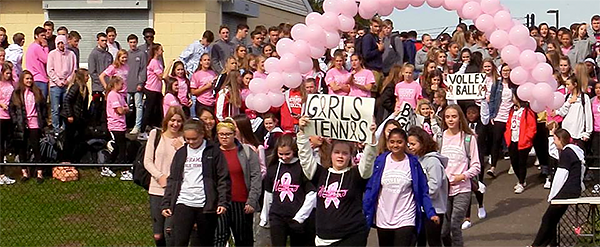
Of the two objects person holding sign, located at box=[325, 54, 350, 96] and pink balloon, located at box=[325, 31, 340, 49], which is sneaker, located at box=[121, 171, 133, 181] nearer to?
person holding sign, located at box=[325, 54, 350, 96]

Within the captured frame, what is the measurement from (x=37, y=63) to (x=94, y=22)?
6106 millimetres

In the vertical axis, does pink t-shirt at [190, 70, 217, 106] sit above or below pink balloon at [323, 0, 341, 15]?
below

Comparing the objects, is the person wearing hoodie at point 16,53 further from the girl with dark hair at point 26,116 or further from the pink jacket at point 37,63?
the girl with dark hair at point 26,116

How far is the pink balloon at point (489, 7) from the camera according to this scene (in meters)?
11.5

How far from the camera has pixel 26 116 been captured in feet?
52.0

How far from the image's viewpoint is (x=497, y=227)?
13.6m

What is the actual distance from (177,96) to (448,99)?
4073 millimetres

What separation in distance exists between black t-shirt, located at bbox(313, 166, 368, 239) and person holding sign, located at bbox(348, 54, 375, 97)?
22.2 ft

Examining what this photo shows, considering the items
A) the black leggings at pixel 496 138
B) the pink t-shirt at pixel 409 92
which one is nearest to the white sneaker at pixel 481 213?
the pink t-shirt at pixel 409 92

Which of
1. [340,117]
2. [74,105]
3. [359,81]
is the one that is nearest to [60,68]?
[74,105]

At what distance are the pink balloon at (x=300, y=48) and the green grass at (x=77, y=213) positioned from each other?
121 inches

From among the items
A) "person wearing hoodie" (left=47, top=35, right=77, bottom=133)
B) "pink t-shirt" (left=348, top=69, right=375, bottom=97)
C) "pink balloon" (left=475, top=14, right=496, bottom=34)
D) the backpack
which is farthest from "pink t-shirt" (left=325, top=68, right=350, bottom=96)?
the backpack

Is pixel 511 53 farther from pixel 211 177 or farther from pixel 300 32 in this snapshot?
pixel 211 177

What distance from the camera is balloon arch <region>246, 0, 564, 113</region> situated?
1141 centimetres
